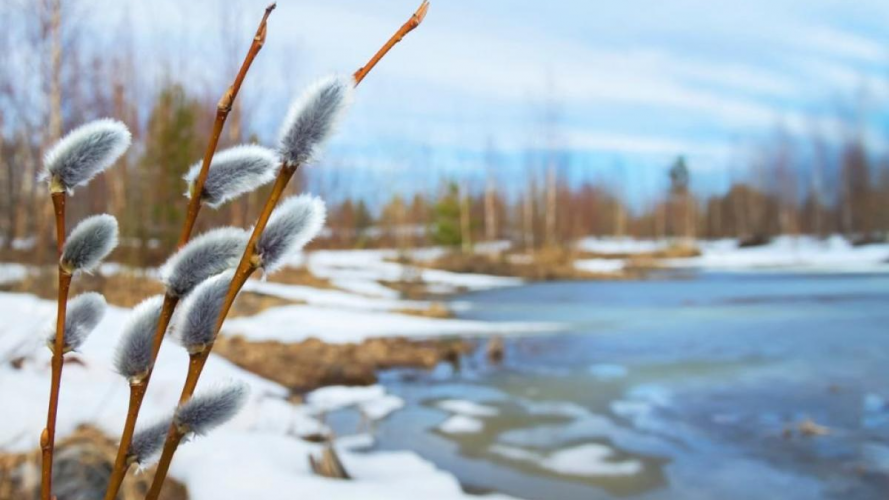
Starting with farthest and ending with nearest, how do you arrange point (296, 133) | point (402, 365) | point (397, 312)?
point (397, 312) < point (402, 365) < point (296, 133)

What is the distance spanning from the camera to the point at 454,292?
18.1 metres

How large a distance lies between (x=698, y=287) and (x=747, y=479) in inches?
581

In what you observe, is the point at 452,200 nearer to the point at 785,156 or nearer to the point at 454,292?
the point at 454,292

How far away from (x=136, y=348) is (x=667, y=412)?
5641 mm

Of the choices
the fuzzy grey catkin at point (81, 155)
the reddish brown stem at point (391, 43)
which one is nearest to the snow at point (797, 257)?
the reddish brown stem at point (391, 43)

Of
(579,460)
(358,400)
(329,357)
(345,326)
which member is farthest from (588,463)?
(345,326)

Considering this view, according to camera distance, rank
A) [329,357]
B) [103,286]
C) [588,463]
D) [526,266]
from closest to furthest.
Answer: [588,463] → [329,357] → [103,286] → [526,266]

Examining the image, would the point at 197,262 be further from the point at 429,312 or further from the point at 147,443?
the point at 429,312

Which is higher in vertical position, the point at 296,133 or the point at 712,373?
the point at 296,133

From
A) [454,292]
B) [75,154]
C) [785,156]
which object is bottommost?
[454,292]

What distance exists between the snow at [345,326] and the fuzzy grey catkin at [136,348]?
27.0 ft

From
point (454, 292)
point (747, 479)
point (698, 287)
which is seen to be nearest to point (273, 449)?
point (747, 479)

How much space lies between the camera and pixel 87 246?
588 mm

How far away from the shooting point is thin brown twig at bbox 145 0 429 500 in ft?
1.76
